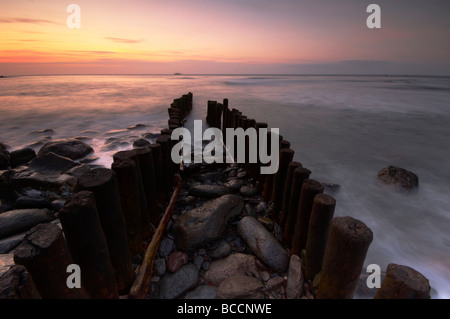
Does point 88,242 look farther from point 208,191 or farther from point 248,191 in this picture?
point 248,191

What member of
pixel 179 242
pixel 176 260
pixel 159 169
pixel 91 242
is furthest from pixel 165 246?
pixel 91 242

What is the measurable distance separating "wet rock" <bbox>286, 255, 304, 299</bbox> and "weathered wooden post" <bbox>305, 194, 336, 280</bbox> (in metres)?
0.11

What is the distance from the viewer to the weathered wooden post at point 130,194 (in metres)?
2.62

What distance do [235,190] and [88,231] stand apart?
332cm

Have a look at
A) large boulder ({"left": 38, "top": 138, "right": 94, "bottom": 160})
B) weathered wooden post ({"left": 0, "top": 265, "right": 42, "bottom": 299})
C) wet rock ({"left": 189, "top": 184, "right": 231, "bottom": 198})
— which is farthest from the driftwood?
large boulder ({"left": 38, "top": 138, "right": 94, "bottom": 160})

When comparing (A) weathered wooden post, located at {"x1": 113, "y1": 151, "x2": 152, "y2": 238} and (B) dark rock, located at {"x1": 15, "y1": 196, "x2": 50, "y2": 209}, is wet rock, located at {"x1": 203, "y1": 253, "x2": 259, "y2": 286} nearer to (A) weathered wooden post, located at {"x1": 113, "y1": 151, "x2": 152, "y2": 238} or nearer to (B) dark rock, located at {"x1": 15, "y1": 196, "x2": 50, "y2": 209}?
(A) weathered wooden post, located at {"x1": 113, "y1": 151, "x2": 152, "y2": 238}

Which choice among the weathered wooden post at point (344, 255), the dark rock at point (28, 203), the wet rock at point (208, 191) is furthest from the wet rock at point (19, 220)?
the weathered wooden post at point (344, 255)

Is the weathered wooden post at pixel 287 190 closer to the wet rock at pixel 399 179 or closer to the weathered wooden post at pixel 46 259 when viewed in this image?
the weathered wooden post at pixel 46 259

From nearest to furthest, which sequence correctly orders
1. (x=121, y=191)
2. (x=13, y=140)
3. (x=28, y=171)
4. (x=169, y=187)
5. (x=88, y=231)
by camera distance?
1. (x=88, y=231)
2. (x=121, y=191)
3. (x=169, y=187)
4. (x=28, y=171)
5. (x=13, y=140)

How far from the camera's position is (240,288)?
2627mm

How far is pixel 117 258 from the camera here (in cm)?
240

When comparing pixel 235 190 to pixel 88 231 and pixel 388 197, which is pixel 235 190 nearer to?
pixel 88 231

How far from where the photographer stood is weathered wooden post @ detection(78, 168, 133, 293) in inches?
84.7
